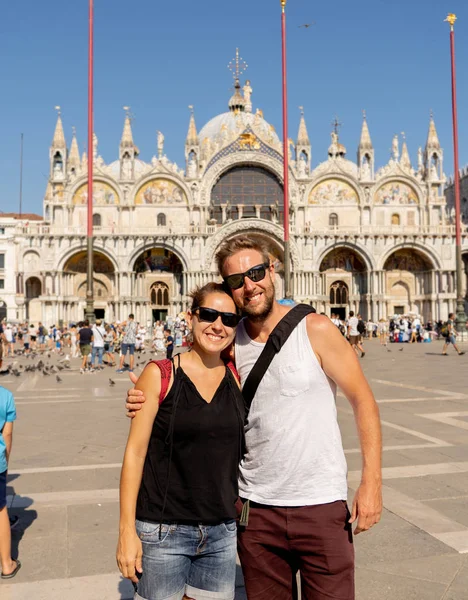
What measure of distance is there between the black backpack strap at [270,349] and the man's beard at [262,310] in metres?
0.09

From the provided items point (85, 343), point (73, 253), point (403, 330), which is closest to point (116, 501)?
point (85, 343)

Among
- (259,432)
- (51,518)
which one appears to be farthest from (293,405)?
(51,518)

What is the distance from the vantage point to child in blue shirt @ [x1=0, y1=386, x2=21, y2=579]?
12.9 ft

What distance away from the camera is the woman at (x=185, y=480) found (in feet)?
8.16

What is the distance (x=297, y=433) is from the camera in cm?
260

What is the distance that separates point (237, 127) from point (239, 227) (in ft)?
27.1

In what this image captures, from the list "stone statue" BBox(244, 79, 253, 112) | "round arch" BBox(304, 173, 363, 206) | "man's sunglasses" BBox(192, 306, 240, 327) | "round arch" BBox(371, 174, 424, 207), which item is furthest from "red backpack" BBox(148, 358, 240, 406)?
"stone statue" BBox(244, 79, 253, 112)

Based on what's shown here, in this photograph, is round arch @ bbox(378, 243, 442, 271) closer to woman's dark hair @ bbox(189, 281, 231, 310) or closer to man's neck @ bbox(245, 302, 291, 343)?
man's neck @ bbox(245, 302, 291, 343)

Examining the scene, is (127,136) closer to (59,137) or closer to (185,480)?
(59,137)

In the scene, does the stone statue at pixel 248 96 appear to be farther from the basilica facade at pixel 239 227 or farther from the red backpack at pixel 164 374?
the red backpack at pixel 164 374

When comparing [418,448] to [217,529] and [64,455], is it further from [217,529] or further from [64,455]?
[217,529]

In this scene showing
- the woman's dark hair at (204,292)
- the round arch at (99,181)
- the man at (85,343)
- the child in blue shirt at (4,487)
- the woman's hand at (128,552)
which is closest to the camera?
the woman's hand at (128,552)

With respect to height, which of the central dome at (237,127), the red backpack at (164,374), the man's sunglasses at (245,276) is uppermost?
the central dome at (237,127)

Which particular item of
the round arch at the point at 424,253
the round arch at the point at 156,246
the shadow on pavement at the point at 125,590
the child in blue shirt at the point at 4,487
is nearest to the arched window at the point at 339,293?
the round arch at the point at 424,253
